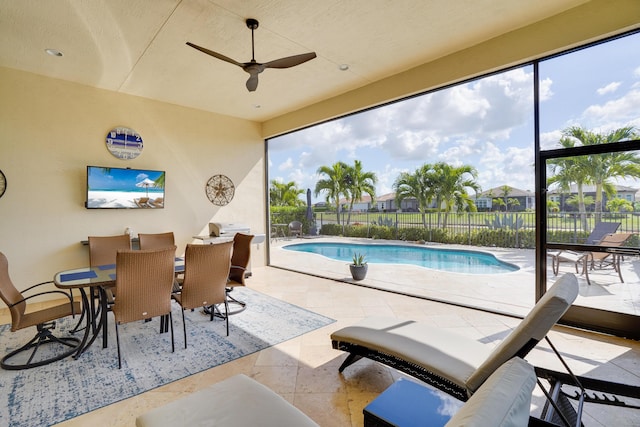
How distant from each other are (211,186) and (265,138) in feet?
5.57

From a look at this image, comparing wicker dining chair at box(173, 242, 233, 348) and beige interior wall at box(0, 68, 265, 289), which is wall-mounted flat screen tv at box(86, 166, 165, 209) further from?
wicker dining chair at box(173, 242, 233, 348)

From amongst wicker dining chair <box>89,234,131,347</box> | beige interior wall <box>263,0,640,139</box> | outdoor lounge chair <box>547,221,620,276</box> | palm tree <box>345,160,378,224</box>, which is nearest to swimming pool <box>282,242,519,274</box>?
palm tree <box>345,160,378,224</box>

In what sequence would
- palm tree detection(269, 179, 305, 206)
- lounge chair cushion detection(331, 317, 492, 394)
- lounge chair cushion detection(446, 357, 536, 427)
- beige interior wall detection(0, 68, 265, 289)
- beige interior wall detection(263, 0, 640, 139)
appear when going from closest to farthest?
lounge chair cushion detection(446, 357, 536, 427), lounge chair cushion detection(331, 317, 492, 394), beige interior wall detection(263, 0, 640, 139), beige interior wall detection(0, 68, 265, 289), palm tree detection(269, 179, 305, 206)

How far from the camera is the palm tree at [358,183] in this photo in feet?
41.3

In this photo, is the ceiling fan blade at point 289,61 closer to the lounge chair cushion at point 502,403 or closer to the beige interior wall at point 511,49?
the beige interior wall at point 511,49

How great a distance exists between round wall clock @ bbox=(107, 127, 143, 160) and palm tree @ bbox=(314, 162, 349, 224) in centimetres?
856

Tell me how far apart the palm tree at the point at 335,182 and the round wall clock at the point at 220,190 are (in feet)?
22.9

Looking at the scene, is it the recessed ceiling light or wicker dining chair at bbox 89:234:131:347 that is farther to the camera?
wicker dining chair at bbox 89:234:131:347

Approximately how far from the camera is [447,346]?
2045 mm

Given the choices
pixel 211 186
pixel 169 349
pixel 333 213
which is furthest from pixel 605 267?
pixel 333 213

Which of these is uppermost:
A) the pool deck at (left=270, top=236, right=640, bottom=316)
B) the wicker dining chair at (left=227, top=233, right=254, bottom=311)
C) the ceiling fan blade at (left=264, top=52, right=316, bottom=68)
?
the ceiling fan blade at (left=264, top=52, right=316, bottom=68)

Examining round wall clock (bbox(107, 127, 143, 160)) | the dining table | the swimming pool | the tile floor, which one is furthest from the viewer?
the swimming pool

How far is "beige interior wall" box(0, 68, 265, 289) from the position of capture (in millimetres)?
4125

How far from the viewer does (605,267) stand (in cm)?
304
